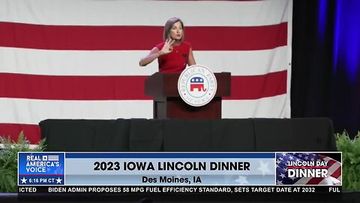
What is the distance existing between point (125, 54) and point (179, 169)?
2.63 metres

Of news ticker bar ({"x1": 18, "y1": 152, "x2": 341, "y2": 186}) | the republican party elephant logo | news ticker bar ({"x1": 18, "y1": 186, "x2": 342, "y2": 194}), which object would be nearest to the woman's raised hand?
the republican party elephant logo

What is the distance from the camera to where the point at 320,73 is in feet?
16.4

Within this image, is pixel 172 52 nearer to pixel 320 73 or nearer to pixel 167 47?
pixel 167 47

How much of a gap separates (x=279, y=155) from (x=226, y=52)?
102 inches

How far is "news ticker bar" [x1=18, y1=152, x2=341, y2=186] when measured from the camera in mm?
2484

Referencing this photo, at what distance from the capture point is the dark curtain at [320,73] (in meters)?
4.98

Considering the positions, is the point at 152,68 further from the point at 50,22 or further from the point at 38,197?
the point at 38,197

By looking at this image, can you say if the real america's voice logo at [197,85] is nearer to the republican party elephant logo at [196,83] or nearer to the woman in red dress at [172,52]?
the republican party elephant logo at [196,83]

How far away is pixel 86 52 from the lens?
5004 mm

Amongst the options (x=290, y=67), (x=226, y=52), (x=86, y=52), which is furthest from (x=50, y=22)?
(x=290, y=67)

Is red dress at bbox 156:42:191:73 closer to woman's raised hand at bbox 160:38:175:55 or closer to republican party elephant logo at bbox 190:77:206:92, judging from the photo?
woman's raised hand at bbox 160:38:175:55

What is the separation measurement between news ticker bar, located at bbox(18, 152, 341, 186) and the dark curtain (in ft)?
8.34

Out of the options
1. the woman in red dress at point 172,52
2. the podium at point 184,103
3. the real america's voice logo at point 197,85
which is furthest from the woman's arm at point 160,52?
Result: the real america's voice logo at point 197,85

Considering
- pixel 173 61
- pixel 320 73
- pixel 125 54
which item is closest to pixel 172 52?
pixel 173 61
